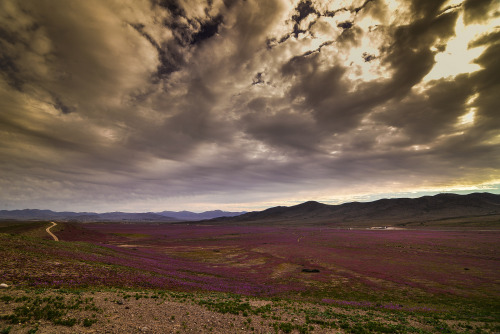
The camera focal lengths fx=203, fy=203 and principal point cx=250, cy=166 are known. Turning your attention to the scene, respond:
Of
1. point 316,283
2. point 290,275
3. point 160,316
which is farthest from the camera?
point 290,275

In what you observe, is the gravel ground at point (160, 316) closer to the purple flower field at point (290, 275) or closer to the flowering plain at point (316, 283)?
the flowering plain at point (316, 283)

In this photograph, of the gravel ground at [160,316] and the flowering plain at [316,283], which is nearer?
the gravel ground at [160,316]

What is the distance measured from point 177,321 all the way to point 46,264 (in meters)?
20.3

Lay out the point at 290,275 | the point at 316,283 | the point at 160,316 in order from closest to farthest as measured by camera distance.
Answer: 1. the point at 160,316
2. the point at 316,283
3. the point at 290,275

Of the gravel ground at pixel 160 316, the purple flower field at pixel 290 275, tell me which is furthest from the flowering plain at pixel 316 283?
the gravel ground at pixel 160 316

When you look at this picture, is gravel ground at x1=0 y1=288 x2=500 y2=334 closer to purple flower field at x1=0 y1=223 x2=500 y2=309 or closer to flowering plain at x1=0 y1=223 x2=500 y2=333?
flowering plain at x1=0 y1=223 x2=500 y2=333

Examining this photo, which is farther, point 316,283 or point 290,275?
point 290,275

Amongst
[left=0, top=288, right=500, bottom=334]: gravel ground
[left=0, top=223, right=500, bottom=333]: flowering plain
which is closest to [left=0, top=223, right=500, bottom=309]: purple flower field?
[left=0, top=223, right=500, bottom=333]: flowering plain

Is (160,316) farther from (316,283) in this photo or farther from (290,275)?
(290,275)

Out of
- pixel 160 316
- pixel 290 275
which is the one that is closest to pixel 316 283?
pixel 290 275

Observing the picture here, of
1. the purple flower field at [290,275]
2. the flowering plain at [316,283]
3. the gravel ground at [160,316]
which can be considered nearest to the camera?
the gravel ground at [160,316]

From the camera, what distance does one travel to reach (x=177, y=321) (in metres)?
13.3

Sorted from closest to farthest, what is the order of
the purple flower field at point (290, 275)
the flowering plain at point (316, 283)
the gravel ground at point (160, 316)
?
the gravel ground at point (160, 316) < the flowering plain at point (316, 283) < the purple flower field at point (290, 275)

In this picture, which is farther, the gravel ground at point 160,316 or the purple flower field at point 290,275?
the purple flower field at point 290,275
